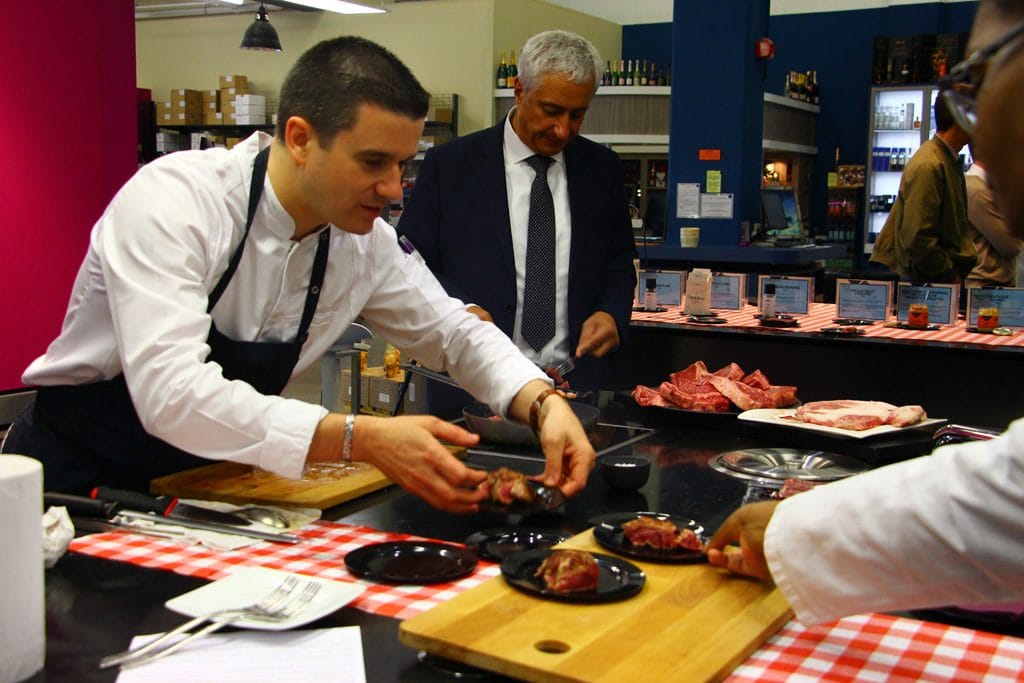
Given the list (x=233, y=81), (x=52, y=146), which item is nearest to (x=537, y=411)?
(x=52, y=146)

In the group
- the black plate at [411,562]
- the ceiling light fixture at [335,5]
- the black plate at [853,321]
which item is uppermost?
the ceiling light fixture at [335,5]

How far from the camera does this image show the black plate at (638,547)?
1.74 metres

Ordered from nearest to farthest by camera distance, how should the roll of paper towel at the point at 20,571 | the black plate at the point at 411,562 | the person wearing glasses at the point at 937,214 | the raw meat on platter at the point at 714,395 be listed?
the roll of paper towel at the point at 20,571 → the black plate at the point at 411,562 → the raw meat on platter at the point at 714,395 → the person wearing glasses at the point at 937,214

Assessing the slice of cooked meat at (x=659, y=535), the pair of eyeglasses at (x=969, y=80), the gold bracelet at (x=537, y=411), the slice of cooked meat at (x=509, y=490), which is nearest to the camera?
the pair of eyeglasses at (x=969, y=80)

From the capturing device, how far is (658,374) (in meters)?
5.52

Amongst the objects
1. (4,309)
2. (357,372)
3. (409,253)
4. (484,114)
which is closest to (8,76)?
(4,309)

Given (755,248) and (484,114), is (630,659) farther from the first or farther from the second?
(484,114)

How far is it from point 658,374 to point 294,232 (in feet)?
11.5

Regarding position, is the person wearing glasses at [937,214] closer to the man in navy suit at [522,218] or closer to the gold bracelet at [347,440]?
the man in navy suit at [522,218]

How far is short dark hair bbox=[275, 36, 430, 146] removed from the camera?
2100mm

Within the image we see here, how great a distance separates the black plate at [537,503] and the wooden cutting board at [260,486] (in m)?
0.30

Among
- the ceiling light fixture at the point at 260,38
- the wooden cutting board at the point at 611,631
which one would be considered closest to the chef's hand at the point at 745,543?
the wooden cutting board at the point at 611,631

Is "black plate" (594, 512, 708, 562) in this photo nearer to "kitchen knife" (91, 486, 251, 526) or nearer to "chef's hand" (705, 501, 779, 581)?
"chef's hand" (705, 501, 779, 581)

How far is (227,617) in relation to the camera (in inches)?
56.2
